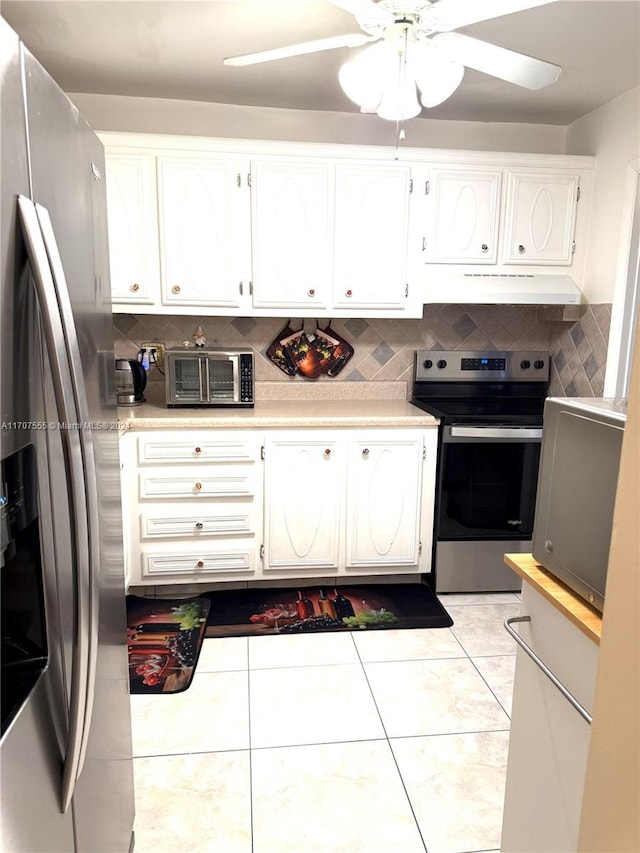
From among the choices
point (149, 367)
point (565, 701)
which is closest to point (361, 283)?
point (149, 367)

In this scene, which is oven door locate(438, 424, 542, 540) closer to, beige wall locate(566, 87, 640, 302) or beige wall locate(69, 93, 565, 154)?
beige wall locate(566, 87, 640, 302)

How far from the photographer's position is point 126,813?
1400 mm

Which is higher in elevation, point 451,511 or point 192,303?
point 192,303

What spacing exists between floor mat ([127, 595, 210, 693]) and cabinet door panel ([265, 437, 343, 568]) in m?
0.47

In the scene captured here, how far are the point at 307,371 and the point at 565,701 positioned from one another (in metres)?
2.46

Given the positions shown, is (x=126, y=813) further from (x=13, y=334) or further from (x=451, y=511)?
(x=451, y=511)

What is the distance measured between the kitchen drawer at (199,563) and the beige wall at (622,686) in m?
2.40

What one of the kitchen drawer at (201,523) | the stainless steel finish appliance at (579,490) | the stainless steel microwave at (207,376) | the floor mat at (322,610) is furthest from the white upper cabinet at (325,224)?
the stainless steel finish appliance at (579,490)

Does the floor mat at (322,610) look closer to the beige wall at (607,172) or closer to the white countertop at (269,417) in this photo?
the white countertop at (269,417)

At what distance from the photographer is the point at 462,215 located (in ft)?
9.92

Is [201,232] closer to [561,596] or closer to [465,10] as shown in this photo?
[465,10]

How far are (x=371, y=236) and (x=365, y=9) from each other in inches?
53.9

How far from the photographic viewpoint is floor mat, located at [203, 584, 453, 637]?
8.86 ft

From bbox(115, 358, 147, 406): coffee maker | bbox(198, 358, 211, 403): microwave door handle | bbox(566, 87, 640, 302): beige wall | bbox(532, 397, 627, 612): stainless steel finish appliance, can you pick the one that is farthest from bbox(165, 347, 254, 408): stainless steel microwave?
bbox(532, 397, 627, 612): stainless steel finish appliance
